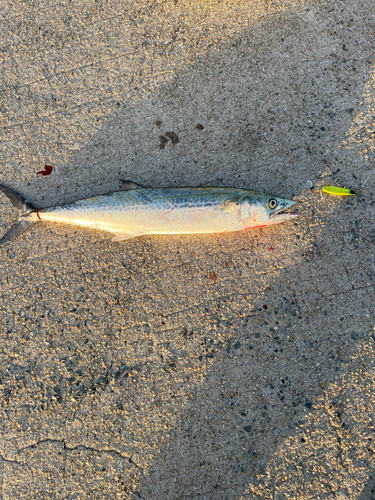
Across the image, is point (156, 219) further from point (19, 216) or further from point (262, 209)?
point (19, 216)

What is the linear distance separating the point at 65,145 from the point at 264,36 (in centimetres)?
275

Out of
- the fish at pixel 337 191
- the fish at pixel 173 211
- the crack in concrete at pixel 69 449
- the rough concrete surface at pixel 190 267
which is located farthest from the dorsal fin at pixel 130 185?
the crack in concrete at pixel 69 449

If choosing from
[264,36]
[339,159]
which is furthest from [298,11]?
[339,159]

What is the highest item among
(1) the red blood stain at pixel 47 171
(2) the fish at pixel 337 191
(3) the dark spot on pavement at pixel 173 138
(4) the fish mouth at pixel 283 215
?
(1) the red blood stain at pixel 47 171

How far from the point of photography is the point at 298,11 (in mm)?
3604

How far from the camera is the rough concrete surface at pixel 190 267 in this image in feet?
10.4

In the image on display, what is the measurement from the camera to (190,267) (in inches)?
135

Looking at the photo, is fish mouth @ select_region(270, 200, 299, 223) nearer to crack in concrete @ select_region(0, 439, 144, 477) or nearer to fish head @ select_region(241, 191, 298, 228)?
fish head @ select_region(241, 191, 298, 228)

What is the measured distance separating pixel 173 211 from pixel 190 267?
679 mm

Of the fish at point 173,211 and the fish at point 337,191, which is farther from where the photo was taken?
the fish at point 337,191

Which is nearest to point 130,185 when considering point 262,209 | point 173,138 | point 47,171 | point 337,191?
point 173,138

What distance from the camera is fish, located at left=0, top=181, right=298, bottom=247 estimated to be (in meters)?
3.20

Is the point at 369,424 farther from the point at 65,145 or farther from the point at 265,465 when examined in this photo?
the point at 65,145

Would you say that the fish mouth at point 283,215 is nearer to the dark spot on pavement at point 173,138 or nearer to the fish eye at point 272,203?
the fish eye at point 272,203
